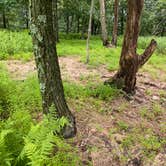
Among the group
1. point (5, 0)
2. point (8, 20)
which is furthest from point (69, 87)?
point (8, 20)

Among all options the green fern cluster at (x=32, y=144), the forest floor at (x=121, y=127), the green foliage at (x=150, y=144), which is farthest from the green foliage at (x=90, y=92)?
the green fern cluster at (x=32, y=144)

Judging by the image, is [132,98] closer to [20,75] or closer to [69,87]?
[69,87]

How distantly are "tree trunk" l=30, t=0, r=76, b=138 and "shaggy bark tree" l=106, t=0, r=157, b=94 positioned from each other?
2050 mm

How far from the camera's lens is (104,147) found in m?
3.91

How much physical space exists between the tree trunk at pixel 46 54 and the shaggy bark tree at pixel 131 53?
205 centimetres

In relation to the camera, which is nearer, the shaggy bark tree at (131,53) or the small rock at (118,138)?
the small rock at (118,138)

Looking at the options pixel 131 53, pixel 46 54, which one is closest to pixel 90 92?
pixel 131 53

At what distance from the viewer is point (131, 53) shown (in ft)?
17.6

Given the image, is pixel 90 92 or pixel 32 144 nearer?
pixel 32 144

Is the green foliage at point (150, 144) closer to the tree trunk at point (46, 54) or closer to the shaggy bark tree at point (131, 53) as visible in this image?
the tree trunk at point (46, 54)

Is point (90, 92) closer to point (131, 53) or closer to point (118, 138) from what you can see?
point (131, 53)

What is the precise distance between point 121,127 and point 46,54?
5.90 feet

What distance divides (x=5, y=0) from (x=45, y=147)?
1413 centimetres

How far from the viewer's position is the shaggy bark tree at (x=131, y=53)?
5.18m
